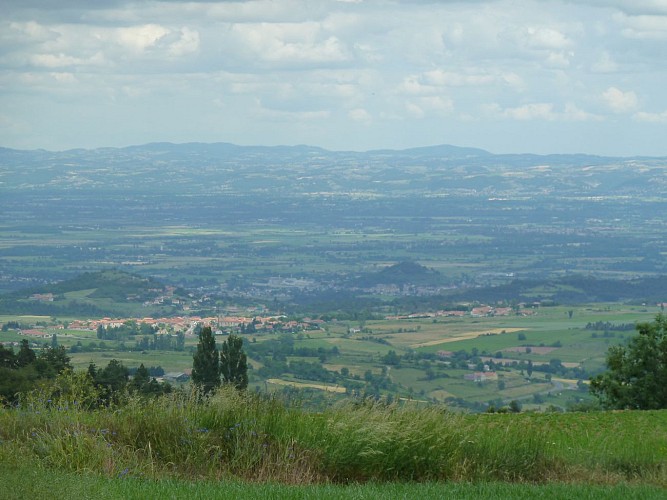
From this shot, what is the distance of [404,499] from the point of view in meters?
8.58

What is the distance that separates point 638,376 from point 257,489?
16.3 meters

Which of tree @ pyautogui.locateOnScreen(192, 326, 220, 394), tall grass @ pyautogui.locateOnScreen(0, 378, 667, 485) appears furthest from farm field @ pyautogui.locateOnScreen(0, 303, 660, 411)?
tall grass @ pyautogui.locateOnScreen(0, 378, 667, 485)

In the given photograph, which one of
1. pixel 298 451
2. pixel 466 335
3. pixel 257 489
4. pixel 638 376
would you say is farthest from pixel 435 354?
pixel 257 489

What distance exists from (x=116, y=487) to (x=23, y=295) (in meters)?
90.1

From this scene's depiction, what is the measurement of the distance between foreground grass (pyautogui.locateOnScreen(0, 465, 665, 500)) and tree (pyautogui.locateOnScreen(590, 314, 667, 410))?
13.3 meters

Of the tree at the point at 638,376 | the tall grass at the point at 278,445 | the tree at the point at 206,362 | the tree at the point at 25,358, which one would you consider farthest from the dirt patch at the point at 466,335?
the tall grass at the point at 278,445

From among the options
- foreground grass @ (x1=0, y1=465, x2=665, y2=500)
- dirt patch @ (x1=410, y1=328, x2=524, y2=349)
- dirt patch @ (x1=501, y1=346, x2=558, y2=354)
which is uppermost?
foreground grass @ (x1=0, y1=465, x2=665, y2=500)

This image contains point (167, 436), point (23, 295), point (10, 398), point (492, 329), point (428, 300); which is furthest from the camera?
point (428, 300)

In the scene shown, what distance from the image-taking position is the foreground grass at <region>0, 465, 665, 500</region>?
7.98m

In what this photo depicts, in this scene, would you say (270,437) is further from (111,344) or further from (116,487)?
(111,344)

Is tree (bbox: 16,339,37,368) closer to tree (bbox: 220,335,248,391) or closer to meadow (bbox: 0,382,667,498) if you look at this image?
tree (bbox: 220,335,248,391)

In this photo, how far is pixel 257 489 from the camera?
8758 mm

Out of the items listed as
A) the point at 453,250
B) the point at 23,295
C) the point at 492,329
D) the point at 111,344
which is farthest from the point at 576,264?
the point at 111,344

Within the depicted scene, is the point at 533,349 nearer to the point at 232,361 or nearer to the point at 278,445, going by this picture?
the point at 232,361
